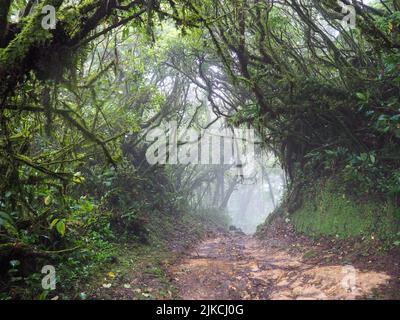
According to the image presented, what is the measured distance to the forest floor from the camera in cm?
536

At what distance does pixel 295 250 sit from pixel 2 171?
22.5ft

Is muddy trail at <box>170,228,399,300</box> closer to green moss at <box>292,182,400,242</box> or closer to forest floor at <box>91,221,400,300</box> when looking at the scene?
forest floor at <box>91,221,400,300</box>

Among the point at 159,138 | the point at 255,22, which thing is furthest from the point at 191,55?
the point at 255,22

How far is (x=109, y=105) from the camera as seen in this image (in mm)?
11156

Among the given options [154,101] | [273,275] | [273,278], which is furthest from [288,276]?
[154,101]

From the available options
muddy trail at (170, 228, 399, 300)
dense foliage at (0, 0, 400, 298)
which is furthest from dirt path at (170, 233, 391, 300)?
dense foliage at (0, 0, 400, 298)

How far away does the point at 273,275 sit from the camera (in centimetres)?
703

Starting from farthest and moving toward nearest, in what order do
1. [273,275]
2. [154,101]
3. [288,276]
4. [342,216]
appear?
[154,101], [342,216], [273,275], [288,276]

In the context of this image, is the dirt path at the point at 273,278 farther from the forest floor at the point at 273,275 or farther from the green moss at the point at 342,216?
the green moss at the point at 342,216

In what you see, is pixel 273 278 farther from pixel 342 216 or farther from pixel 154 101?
pixel 154 101

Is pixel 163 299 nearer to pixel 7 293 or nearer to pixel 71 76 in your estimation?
pixel 7 293

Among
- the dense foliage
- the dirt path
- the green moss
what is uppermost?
the dense foliage

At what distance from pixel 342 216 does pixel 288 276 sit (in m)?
2.82

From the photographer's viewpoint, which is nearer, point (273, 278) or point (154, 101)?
→ point (273, 278)
